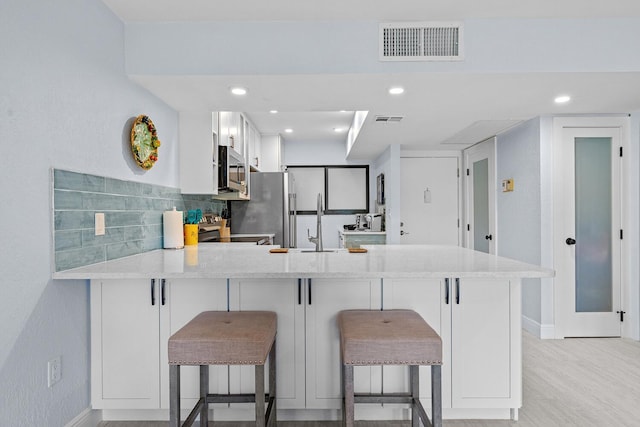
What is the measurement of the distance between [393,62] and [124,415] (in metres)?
2.51

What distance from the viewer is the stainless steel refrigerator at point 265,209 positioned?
4930mm

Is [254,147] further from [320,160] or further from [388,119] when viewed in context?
[388,119]

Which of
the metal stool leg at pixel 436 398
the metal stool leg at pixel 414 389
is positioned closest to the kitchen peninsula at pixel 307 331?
the metal stool leg at pixel 414 389

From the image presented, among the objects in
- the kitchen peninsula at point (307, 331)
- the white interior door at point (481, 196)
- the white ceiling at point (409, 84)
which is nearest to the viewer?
the kitchen peninsula at point (307, 331)

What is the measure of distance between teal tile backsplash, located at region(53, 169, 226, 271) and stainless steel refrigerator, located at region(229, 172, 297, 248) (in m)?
1.95

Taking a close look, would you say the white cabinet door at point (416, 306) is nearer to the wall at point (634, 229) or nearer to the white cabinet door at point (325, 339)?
the white cabinet door at point (325, 339)

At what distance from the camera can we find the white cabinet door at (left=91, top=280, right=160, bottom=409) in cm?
202

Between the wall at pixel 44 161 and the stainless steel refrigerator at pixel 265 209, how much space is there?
275 cm

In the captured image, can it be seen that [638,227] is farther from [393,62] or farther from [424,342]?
[424,342]

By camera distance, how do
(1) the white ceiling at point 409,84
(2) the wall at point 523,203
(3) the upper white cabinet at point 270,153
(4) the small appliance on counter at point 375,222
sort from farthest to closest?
(3) the upper white cabinet at point 270,153
(4) the small appliance on counter at point 375,222
(2) the wall at point 523,203
(1) the white ceiling at point 409,84

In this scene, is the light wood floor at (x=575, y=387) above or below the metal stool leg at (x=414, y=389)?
below

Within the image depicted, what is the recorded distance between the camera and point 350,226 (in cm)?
574

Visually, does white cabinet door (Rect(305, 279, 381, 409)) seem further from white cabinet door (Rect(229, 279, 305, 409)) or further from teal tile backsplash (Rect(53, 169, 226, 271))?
teal tile backsplash (Rect(53, 169, 226, 271))

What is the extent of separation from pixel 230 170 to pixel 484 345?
8.81 feet
